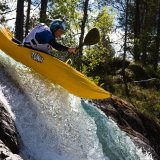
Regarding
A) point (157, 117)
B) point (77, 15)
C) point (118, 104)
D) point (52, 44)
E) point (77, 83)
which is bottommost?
point (157, 117)

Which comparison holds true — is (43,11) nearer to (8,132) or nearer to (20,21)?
(20,21)

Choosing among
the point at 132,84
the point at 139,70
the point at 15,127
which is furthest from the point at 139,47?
the point at 15,127

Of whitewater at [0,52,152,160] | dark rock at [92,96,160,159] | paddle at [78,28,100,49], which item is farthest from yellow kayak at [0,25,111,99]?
dark rock at [92,96,160,159]

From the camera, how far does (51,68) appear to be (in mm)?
7953

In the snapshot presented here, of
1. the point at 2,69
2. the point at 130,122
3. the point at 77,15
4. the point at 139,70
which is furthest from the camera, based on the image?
the point at 139,70

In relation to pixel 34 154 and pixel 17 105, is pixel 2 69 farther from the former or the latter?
pixel 34 154

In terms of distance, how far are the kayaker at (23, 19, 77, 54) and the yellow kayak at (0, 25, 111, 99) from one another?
0.55ft

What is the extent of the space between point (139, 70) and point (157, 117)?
4.29 metres

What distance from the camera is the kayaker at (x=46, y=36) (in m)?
7.93

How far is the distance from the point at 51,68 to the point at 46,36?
0.57 m

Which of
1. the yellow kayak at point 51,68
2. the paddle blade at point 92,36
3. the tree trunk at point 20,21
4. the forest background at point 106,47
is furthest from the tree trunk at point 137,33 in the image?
the yellow kayak at point 51,68

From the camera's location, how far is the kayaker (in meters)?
7.93

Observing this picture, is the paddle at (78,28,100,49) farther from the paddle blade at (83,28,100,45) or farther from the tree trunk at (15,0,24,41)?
the tree trunk at (15,0,24,41)

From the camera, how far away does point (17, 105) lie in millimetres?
7090
